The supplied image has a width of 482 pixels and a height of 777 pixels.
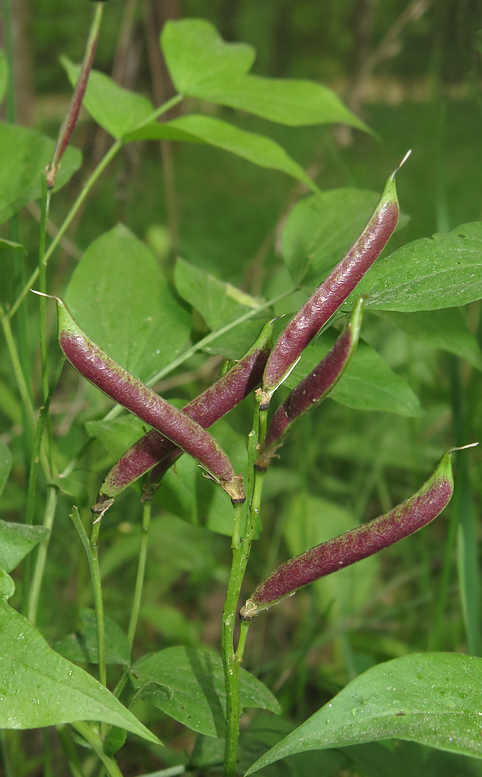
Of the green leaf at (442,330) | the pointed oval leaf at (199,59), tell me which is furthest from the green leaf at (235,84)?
the green leaf at (442,330)

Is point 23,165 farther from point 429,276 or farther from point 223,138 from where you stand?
point 429,276

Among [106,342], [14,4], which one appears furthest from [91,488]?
[14,4]

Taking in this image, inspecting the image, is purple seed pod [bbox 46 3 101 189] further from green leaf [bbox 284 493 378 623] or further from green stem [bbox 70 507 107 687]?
green leaf [bbox 284 493 378 623]

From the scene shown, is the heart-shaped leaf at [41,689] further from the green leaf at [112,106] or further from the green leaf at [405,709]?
the green leaf at [112,106]

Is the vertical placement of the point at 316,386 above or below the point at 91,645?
above

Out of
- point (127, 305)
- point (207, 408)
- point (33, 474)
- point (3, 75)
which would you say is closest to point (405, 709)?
point (207, 408)

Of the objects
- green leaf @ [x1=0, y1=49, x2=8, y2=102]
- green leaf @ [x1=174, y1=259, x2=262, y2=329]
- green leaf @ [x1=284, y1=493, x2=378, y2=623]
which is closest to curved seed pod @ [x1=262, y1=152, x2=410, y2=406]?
green leaf @ [x1=174, y1=259, x2=262, y2=329]
